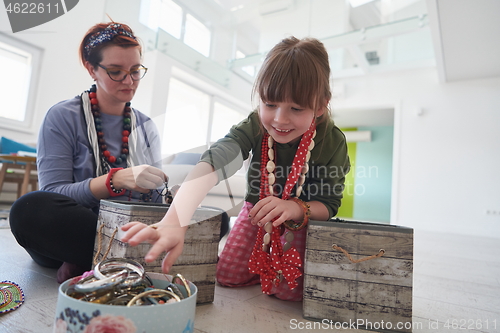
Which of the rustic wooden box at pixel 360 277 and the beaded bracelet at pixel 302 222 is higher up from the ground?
the beaded bracelet at pixel 302 222

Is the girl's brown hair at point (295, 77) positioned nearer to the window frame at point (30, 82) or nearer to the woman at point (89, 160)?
the woman at point (89, 160)

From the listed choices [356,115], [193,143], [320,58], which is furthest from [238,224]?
[356,115]

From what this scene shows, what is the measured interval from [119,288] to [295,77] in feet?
1.76

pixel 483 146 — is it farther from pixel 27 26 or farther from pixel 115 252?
pixel 27 26

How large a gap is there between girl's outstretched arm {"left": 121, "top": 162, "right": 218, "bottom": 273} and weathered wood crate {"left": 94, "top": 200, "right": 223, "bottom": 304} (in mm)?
77

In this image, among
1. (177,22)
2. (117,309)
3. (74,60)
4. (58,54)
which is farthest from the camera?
(177,22)

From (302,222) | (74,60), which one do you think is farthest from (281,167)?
(74,60)

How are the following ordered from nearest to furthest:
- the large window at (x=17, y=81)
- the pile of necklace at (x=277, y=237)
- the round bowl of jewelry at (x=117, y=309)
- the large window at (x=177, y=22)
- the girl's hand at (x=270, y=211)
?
the round bowl of jewelry at (x=117, y=309)
the girl's hand at (x=270, y=211)
the pile of necklace at (x=277, y=237)
the large window at (x=17, y=81)
the large window at (x=177, y=22)

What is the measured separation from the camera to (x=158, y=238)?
0.44 metres

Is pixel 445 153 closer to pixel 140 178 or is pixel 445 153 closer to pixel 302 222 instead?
pixel 302 222

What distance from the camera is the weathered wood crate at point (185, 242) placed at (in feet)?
2.02

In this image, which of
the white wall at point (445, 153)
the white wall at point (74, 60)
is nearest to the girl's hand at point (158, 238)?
the white wall at point (74, 60)

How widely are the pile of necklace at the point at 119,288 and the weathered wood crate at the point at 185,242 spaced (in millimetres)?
163

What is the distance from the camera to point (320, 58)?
2.50ft
